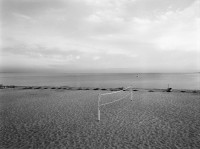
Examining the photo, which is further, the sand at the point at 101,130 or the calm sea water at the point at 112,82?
the calm sea water at the point at 112,82

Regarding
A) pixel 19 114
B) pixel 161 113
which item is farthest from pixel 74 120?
pixel 161 113

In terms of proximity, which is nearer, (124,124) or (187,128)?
(187,128)

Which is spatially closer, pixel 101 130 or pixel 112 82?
pixel 101 130

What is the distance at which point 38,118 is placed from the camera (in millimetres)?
10453

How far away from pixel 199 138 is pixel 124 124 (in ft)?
12.1

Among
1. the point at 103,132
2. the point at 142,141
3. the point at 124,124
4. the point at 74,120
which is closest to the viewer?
the point at 142,141

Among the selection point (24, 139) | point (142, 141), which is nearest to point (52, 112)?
point (24, 139)

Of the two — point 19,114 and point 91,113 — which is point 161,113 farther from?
point 19,114

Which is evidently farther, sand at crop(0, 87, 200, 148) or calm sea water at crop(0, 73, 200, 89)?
calm sea water at crop(0, 73, 200, 89)

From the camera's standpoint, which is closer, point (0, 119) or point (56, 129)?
point (56, 129)

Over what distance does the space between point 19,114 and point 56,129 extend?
15.4 feet

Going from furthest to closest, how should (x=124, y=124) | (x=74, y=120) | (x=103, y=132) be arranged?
(x=74, y=120) → (x=124, y=124) → (x=103, y=132)

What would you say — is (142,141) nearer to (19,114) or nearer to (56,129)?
(56,129)

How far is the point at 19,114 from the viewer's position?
37.8 ft
